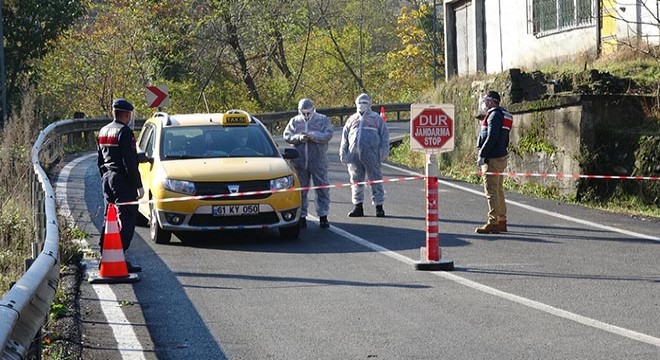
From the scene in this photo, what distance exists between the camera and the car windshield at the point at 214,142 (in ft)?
50.0

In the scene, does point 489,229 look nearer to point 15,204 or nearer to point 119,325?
point 15,204

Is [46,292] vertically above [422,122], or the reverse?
[422,122]

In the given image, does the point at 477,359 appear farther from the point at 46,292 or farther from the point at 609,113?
the point at 609,113

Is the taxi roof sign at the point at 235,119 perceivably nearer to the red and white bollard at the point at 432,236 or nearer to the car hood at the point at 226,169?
the car hood at the point at 226,169

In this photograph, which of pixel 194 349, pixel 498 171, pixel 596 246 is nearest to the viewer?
pixel 194 349

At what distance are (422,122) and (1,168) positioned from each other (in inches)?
310

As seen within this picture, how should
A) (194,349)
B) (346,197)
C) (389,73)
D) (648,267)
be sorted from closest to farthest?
(194,349) < (648,267) < (346,197) < (389,73)

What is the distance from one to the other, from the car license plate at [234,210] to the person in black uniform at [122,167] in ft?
4.96

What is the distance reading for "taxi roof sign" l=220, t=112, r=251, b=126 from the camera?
15.8 metres

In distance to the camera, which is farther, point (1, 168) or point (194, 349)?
point (1, 168)

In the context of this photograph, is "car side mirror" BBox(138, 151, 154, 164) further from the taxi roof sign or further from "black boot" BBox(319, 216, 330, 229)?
"black boot" BBox(319, 216, 330, 229)

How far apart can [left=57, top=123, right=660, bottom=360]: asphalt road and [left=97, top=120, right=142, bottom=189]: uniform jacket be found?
99cm

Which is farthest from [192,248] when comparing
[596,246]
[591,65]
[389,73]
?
[389,73]

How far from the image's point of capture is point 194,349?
8.19 metres
